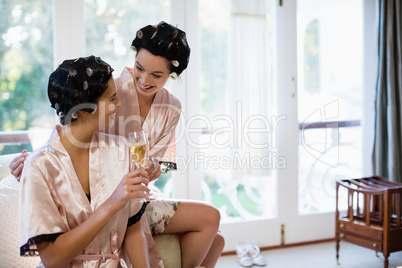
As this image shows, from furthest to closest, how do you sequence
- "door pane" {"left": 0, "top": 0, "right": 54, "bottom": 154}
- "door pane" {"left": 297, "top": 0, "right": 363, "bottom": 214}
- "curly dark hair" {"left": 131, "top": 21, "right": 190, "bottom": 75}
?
"door pane" {"left": 297, "top": 0, "right": 363, "bottom": 214} < "door pane" {"left": 0, "top": 0, "right": 54, "bottom": 154} < "curly dark hair" {"left": 131, "top": 21, "right": 190, "bottom": 75}

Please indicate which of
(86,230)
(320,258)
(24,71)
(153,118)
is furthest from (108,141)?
(320,258)

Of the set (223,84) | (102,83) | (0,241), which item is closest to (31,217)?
(0,241)

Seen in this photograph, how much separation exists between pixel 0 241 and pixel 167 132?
933mm

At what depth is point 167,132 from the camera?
7.34ft

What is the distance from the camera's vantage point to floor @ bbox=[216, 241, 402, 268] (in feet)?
10.5

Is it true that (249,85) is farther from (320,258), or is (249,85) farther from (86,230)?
(86,230)

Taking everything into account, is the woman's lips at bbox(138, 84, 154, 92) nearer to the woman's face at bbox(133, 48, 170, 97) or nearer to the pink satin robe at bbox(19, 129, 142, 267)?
the woman's face at bbox(133, 48, 170, 97)

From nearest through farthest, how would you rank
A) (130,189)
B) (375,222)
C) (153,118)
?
(130,189)
(153,118)
(375,222)

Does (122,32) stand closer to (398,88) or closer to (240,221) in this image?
(240,221)

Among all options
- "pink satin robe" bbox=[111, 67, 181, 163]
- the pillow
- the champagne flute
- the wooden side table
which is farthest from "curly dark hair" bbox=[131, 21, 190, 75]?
the wooden side table

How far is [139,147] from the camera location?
4.91 feet

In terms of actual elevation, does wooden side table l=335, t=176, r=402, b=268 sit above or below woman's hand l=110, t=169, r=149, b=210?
below

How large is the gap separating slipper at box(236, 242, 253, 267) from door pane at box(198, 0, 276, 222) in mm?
350

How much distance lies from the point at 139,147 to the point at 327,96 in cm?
257
